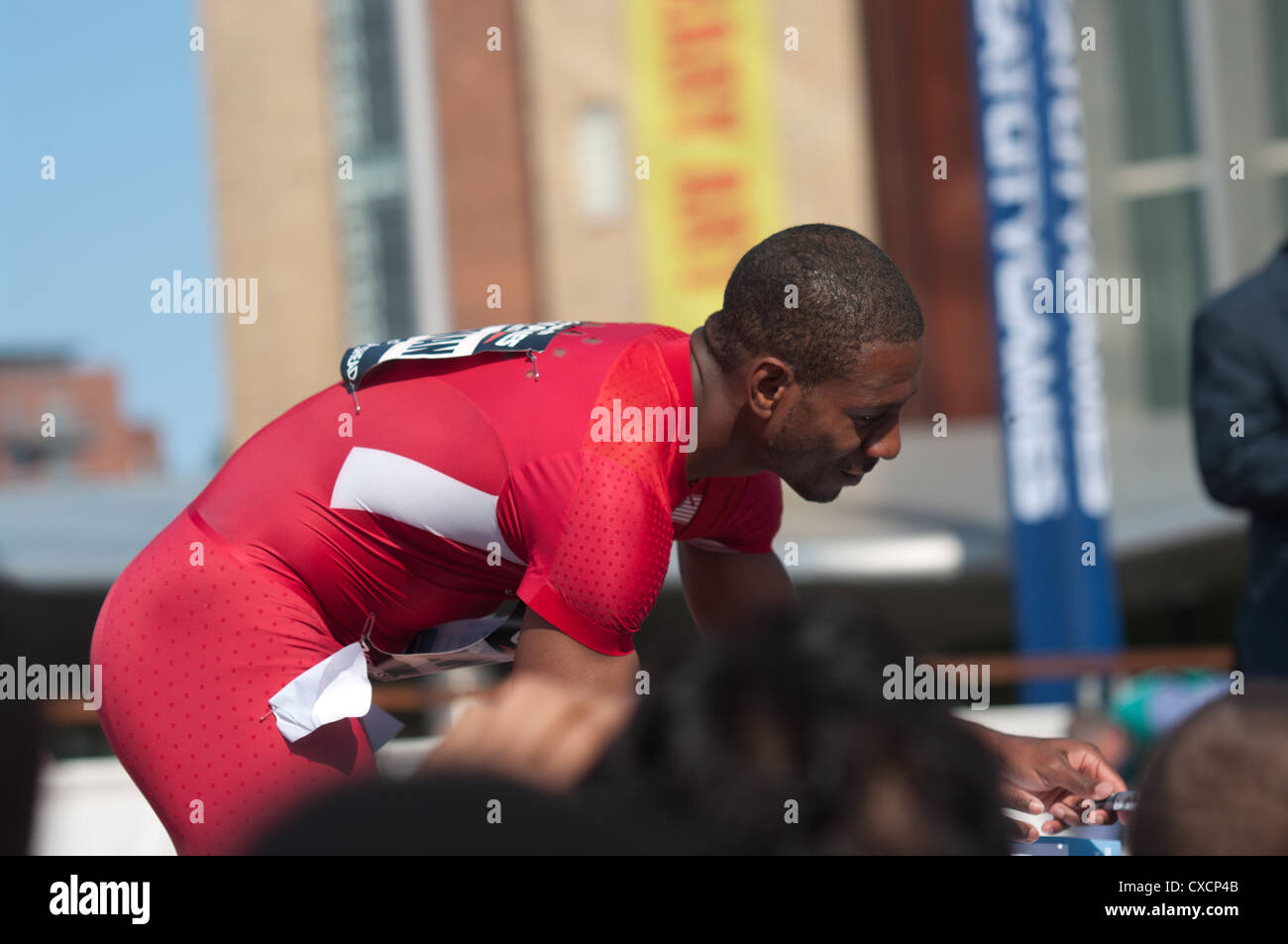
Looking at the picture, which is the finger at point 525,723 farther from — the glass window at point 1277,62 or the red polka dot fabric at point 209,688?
the glass window at point 1277,62

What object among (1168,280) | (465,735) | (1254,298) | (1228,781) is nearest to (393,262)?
(1168,280)

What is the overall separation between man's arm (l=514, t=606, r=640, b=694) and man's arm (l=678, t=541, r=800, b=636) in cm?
64

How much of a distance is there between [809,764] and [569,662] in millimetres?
1090

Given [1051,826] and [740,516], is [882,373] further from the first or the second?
[1051,826]

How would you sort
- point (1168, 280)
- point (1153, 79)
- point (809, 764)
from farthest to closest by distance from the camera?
1. point (1168, 280)
2. point (1153, 79)
3. point (809, 764)

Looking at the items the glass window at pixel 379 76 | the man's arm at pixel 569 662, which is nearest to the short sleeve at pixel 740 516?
the man's arm at pixel 569 662

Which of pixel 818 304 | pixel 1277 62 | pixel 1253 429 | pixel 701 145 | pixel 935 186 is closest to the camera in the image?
pixel 818 304

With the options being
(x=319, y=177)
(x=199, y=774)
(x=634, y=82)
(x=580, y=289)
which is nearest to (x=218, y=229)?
(x=319, y=177)

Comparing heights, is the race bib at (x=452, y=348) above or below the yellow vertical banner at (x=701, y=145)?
below

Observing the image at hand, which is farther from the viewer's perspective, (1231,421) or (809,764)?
(1231,421)

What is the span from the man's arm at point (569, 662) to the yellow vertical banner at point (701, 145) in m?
7.54

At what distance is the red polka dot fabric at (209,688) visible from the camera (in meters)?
1.87

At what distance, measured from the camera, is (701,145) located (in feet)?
30.4
